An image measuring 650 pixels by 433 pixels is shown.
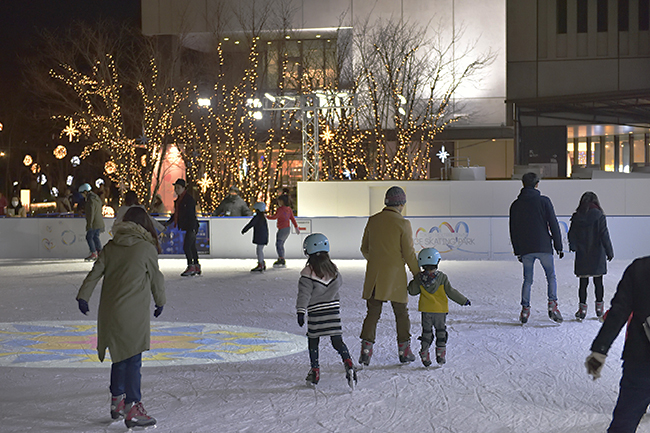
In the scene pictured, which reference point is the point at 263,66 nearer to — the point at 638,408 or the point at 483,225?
the point at 483,225

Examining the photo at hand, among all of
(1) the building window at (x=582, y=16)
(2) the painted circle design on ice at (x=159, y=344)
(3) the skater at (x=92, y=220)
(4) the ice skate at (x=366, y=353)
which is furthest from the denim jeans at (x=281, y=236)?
(1) the building window at (x=582, y=16)

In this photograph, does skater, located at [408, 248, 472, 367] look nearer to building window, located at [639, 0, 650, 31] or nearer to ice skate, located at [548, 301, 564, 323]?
ice skate, located at [548, 301, 564, 323]

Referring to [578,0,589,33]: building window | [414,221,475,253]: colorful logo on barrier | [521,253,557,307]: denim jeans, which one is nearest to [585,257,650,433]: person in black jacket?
[521,253,557,307]: denim jeans

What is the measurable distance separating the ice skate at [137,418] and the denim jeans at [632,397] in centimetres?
267

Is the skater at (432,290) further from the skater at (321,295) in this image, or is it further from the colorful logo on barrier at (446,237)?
the colorful logo on barrier at (446,237)

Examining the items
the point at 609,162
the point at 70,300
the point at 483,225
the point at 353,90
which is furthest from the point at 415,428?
the point at 609,162

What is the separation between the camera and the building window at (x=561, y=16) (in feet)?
104

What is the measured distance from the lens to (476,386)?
5.50m

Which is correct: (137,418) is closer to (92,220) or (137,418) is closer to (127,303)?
(127,303)

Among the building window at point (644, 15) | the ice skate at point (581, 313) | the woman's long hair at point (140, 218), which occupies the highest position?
the building window at point (644, 15)

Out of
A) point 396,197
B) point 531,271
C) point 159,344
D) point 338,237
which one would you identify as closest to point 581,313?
point 531,271

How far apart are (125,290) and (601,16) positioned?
31.2m

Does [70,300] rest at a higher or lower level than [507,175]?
lower

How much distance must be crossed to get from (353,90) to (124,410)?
22.4m
